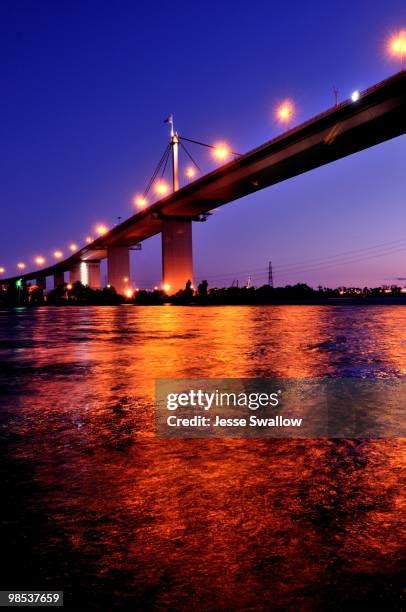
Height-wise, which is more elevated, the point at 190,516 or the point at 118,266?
the point at 118,266

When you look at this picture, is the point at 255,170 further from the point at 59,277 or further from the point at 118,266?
the point at 59,277

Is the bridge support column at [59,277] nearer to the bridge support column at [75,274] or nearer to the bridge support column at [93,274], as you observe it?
the bridge support column at [75,274]

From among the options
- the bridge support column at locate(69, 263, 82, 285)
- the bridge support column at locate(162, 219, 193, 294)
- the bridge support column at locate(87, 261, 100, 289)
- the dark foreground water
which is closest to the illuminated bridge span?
the bridge support column at locate(162, 219, 193, 294)

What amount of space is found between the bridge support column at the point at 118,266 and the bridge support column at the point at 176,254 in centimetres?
2026

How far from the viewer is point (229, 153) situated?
2283 inches

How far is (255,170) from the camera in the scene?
44750 millimetres

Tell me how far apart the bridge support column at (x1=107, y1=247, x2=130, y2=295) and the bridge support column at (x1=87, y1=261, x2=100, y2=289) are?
1011 inches

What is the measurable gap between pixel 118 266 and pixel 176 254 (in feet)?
77.0

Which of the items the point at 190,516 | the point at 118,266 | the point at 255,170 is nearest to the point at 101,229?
the point at 118,266

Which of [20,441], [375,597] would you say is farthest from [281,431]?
[375,597]

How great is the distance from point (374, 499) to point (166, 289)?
183 feet

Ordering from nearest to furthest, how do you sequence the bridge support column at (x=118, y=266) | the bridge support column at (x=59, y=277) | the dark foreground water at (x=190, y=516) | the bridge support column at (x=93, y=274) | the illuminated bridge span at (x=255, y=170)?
the dark foreground water at (x=190, y=516) < the illuminated bridge span at (x=255, y=170) < the bridge support column at (x=118, y=266) < the bridge support column at (x=93, y=274) < the bridge support column at (x=59, y=277)

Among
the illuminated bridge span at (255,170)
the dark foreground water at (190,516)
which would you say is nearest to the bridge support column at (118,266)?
the illuminated bridge span at (255,170)

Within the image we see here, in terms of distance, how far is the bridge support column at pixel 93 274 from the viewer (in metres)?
104
